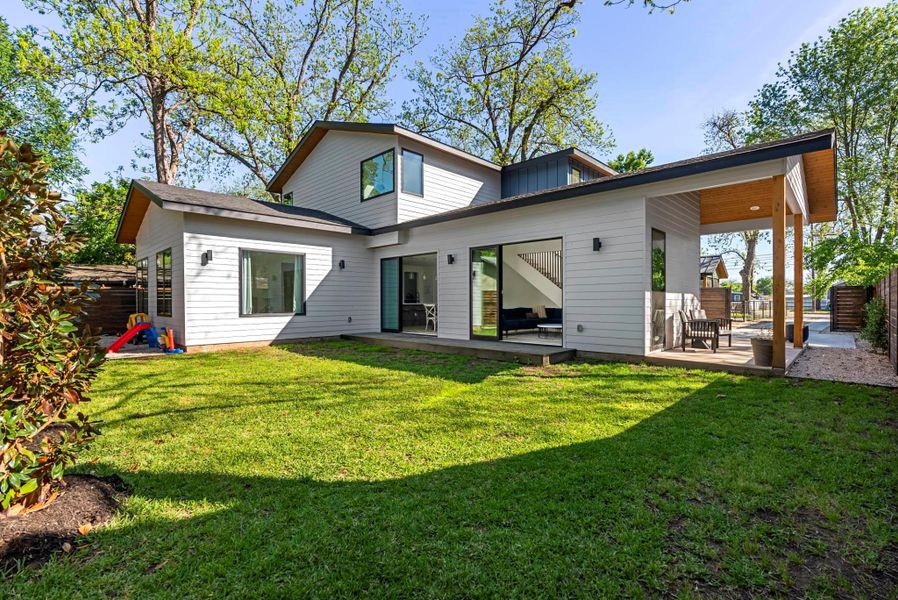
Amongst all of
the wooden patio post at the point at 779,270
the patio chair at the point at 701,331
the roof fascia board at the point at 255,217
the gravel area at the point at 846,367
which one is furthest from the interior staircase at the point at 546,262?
the wooden patio post at the point at 779,270

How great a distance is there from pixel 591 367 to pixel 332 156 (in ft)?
32.2

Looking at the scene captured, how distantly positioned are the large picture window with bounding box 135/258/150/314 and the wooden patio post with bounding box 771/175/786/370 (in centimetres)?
1334

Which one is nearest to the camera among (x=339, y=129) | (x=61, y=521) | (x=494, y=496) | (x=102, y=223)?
(x=61, y=521)

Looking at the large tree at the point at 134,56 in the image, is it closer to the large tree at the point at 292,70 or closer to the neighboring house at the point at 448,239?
the large tree at the point at 292,70

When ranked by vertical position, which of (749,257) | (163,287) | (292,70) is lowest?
(163,287)

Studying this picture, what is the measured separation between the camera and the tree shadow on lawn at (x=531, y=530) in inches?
68.7

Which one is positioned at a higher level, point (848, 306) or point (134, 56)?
point (134, 56)

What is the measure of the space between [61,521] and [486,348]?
6059mm

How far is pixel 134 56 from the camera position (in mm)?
14430

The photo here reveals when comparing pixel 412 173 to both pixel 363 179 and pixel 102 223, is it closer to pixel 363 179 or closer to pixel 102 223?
pixel 363 179

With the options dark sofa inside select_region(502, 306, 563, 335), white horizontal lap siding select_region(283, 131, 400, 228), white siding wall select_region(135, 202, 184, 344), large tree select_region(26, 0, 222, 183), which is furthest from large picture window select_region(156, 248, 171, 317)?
large tree select_region(26, 0, 222, 183)

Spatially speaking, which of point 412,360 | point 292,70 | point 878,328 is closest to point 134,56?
point 292,70

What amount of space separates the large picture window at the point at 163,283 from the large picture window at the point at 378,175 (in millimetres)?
4868

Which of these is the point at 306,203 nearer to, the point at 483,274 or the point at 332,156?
the point at 332,156
